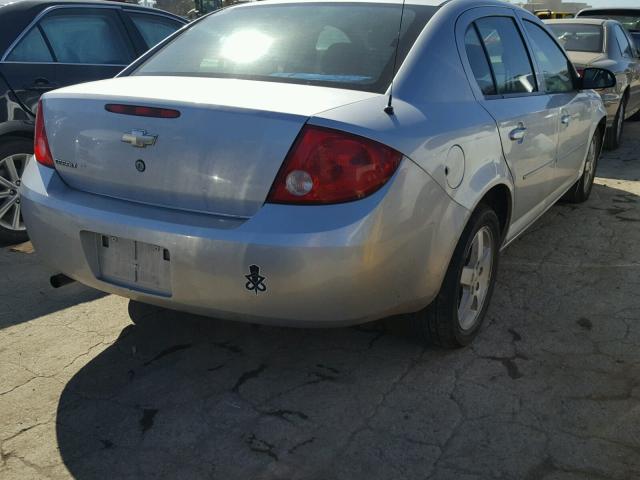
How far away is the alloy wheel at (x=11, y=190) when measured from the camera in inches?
177

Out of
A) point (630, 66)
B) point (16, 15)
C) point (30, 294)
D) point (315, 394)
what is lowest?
point (30, 294)

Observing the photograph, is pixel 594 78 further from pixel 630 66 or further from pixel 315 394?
pixel 630 66

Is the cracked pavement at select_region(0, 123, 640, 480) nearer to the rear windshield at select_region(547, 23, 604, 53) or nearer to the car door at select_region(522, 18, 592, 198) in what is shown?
the car door at select_region(522, 18, 592, 198)

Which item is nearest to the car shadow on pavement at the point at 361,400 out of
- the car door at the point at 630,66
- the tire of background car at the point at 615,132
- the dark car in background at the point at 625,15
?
the tire of background car at the point at 615,132

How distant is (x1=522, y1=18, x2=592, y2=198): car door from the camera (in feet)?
13.3

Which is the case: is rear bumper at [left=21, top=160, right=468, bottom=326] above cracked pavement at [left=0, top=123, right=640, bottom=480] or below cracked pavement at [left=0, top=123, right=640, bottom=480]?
above

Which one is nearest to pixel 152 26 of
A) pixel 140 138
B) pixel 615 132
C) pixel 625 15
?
pixel 140 138

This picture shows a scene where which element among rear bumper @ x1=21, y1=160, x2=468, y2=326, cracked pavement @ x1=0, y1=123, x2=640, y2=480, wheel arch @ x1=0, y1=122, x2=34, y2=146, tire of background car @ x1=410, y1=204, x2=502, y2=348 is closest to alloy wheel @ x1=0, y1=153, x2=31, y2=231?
wheel arch @ x1=0, y1=122, x2=34, y2=146

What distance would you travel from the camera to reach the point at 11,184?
14.9ft

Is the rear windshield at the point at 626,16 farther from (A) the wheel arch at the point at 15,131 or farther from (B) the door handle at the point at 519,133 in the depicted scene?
(A) the wheel arch at the point at 15,131

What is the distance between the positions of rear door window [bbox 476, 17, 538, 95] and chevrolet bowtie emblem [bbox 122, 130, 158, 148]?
1.78m

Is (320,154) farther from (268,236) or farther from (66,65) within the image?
(66,65)

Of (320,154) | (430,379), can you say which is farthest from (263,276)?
(430,379)

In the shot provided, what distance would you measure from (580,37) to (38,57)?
21.6 feet
